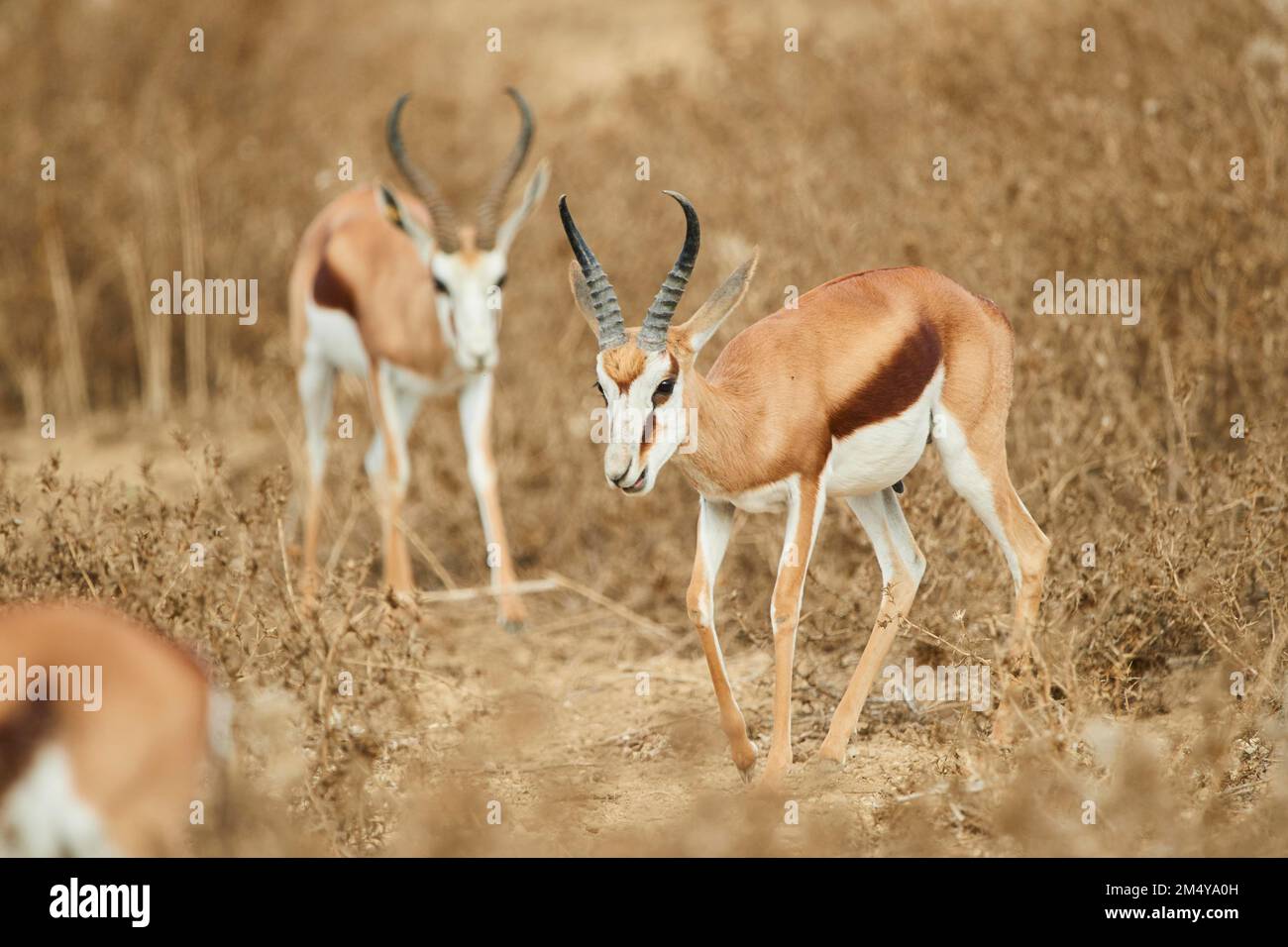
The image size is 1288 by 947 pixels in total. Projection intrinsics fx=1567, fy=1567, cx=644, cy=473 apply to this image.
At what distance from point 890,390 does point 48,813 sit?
119 inches

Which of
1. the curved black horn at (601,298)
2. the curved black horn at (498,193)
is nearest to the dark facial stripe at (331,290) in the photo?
the curved black horn at (498,193)

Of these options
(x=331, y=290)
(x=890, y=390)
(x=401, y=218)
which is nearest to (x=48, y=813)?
(x=890, y=390)

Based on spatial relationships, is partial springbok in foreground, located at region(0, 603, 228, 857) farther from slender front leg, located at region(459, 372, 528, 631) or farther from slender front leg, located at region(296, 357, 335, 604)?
slender front leg, located at region(296, 357, 335, 604)

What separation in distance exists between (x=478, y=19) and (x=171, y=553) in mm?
14933

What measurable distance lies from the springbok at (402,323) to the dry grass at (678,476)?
Answer: 1.17 feet

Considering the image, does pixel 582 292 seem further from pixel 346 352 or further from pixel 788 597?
pixel 346 352

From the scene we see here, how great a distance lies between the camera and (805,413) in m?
5.40

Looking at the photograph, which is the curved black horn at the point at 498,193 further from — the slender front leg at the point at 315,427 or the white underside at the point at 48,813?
the white underside at the point at 48,813

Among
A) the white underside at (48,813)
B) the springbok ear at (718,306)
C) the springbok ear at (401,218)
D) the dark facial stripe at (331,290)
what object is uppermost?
the springbok ear at (401,218)

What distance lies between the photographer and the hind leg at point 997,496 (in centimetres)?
568

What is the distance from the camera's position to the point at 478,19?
785 inches

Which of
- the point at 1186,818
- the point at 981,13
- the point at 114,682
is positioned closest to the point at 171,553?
the point at 114,682

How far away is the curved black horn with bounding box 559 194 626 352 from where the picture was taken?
5191mm
